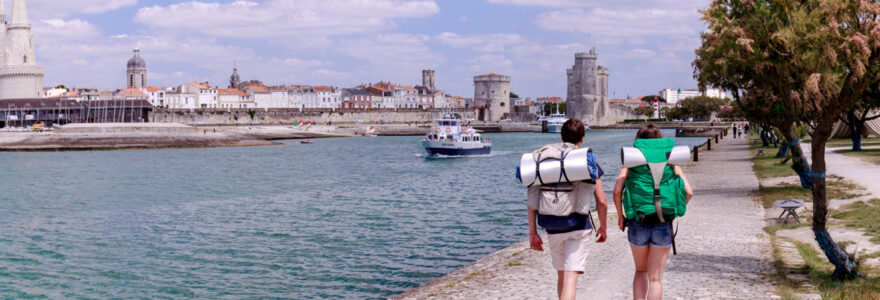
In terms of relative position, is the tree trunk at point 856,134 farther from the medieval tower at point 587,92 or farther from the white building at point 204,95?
the white building at point 204,95

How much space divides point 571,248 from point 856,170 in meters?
20.8

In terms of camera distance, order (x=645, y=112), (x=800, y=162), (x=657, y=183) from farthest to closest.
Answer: (x=645, y=112) → (x=800, y=162) → (x=657, y=183)

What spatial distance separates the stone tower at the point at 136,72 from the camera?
19500 centimetres

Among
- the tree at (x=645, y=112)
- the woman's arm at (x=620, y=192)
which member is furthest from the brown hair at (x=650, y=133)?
the tree at (x=645, y=112)

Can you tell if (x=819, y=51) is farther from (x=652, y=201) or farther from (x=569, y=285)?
(x=569, y=285)

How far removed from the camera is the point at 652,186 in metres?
6.39

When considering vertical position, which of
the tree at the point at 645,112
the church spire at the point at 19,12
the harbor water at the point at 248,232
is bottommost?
the harbor water at the point at 248,232

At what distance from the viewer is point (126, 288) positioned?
14.0 metres

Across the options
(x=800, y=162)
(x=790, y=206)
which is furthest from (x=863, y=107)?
(x=790, y=206)

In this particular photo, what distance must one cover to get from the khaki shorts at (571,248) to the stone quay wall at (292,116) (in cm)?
13464

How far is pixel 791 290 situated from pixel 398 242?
10676 millimetres

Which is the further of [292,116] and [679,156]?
[292,116]

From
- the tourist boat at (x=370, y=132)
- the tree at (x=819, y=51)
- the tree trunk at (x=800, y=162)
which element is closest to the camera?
the tree at (x=819, y=51)

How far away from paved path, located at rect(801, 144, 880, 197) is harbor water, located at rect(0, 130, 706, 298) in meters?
8.42
